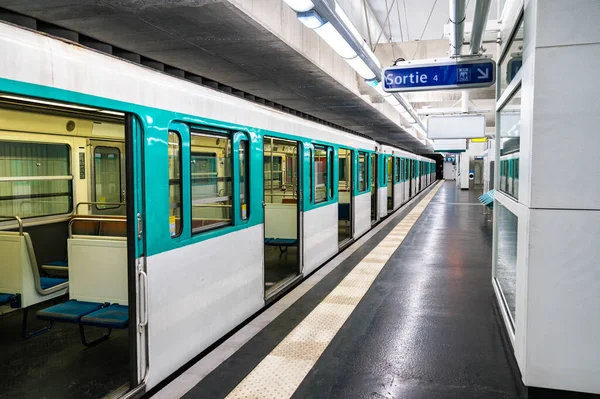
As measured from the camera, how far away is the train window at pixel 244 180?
446 cm

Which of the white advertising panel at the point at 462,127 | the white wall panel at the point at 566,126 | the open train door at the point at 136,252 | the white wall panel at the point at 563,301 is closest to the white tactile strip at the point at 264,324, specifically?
the open train door at the point at 136,252

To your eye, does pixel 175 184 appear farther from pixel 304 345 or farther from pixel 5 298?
pixel 5 298

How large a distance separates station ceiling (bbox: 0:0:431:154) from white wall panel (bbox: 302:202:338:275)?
192cm

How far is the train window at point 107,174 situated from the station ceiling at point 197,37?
1.71 metres

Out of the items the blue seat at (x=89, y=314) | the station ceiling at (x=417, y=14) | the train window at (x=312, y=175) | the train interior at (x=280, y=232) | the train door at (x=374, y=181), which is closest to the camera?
the blue seat at (x=89, y=314)

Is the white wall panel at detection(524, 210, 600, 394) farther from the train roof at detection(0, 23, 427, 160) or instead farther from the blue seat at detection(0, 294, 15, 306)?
the blue seat at detection(0, 294, 15, 306)

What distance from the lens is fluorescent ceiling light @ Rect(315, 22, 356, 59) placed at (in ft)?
12.2

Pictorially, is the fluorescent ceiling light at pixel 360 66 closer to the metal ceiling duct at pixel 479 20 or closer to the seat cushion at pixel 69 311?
the metal ceiling duct at pixel 479 20

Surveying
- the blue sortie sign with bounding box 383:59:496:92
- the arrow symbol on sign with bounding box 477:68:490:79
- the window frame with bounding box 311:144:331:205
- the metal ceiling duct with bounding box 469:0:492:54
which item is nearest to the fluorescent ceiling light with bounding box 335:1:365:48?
the metal ceiling duct with bounding box 469:0:492:54

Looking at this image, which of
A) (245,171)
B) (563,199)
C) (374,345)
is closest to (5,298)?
(245,171)

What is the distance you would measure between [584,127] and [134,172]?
2802 mm

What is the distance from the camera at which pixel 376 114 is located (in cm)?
1026

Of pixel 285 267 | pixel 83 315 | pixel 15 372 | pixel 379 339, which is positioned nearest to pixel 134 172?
pixel 83 315

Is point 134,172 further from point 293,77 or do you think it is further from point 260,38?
point 293,77
